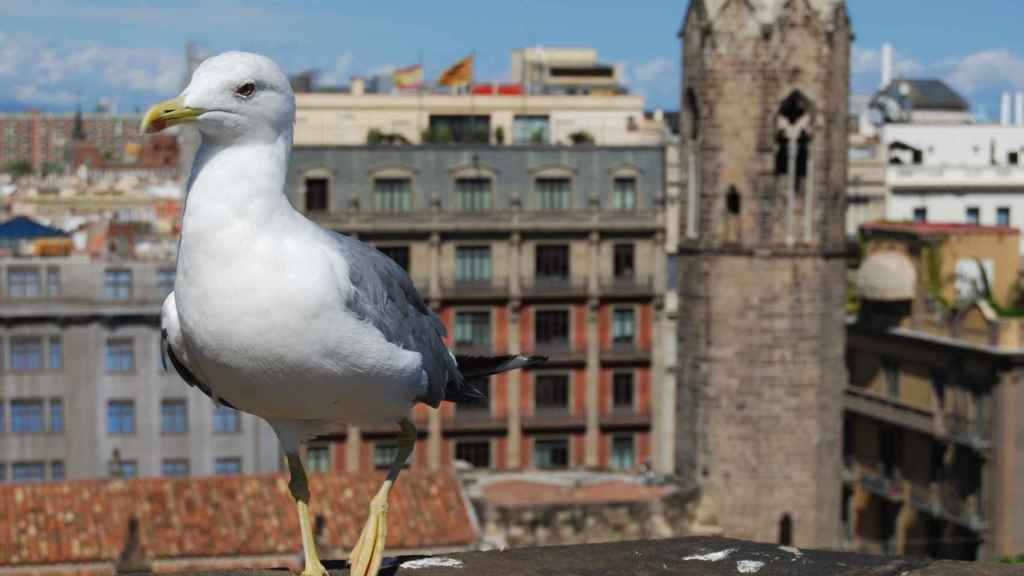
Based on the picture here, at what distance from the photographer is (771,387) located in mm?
40906

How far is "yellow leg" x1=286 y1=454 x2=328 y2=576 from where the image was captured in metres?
8.60

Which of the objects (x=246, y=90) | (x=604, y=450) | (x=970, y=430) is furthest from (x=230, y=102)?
(x=604, y=450)

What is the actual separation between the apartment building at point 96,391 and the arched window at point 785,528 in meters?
14.5

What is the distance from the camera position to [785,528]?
4106 cm

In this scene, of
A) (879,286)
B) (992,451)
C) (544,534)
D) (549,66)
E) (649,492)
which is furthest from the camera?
(549,66)

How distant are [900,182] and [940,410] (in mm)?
19920

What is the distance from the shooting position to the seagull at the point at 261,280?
26.3 ft

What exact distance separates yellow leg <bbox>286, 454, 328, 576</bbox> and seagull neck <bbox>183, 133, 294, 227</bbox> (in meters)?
1.23

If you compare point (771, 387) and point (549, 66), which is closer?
point (771, 387)

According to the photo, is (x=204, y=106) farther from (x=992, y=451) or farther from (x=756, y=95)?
(x=992, y=451)

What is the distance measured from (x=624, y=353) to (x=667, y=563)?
161ft

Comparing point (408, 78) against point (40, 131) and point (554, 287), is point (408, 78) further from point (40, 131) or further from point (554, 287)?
point (40, 131)

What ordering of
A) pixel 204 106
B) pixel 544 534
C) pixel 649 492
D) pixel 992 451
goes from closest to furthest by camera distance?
pixel 204 106 < pixel 544 534 < pixel 649 492 < pixel 992 451

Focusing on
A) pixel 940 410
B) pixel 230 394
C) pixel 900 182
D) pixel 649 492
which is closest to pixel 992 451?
pixel 940 410
